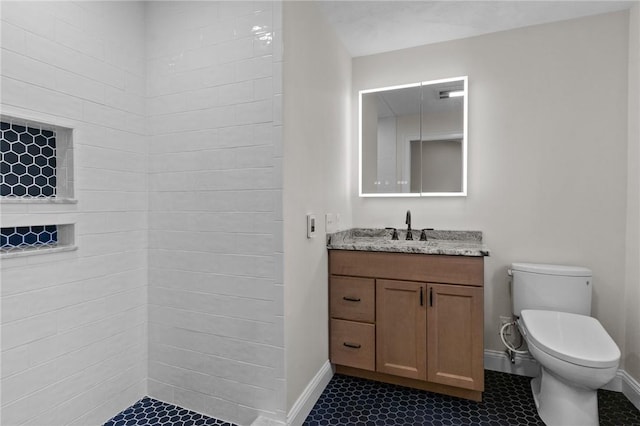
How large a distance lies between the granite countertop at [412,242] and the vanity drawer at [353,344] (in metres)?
0.50

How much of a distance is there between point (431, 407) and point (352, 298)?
2.42 ft

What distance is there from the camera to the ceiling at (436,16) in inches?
80.8

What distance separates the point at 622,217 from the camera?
2.12 m

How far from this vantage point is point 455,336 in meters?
1.99

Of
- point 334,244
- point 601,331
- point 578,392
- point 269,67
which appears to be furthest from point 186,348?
point 601,331

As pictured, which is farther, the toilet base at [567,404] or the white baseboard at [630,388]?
the white baseboard at [630,388]

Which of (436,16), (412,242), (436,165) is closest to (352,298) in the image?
(412,242)

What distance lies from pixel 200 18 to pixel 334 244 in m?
1.49

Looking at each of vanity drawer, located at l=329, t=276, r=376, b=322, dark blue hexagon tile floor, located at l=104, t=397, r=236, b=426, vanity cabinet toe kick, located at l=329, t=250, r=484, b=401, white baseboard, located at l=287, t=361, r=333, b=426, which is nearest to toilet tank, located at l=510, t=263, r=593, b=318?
vanity cabinet toe kick, located at l=329, t=250, r=484, b=401

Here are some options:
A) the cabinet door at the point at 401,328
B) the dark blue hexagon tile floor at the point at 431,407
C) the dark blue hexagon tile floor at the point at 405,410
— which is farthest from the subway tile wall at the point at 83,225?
the cabinet door at the point at 401,328

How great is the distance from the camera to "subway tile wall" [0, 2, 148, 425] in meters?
1.41

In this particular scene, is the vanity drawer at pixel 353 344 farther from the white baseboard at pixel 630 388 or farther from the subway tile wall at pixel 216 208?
the white baseboard at pixel 630 388

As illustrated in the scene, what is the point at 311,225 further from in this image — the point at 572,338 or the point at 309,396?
the point at 572,338

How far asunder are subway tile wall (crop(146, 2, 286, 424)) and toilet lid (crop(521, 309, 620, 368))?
131 cm
